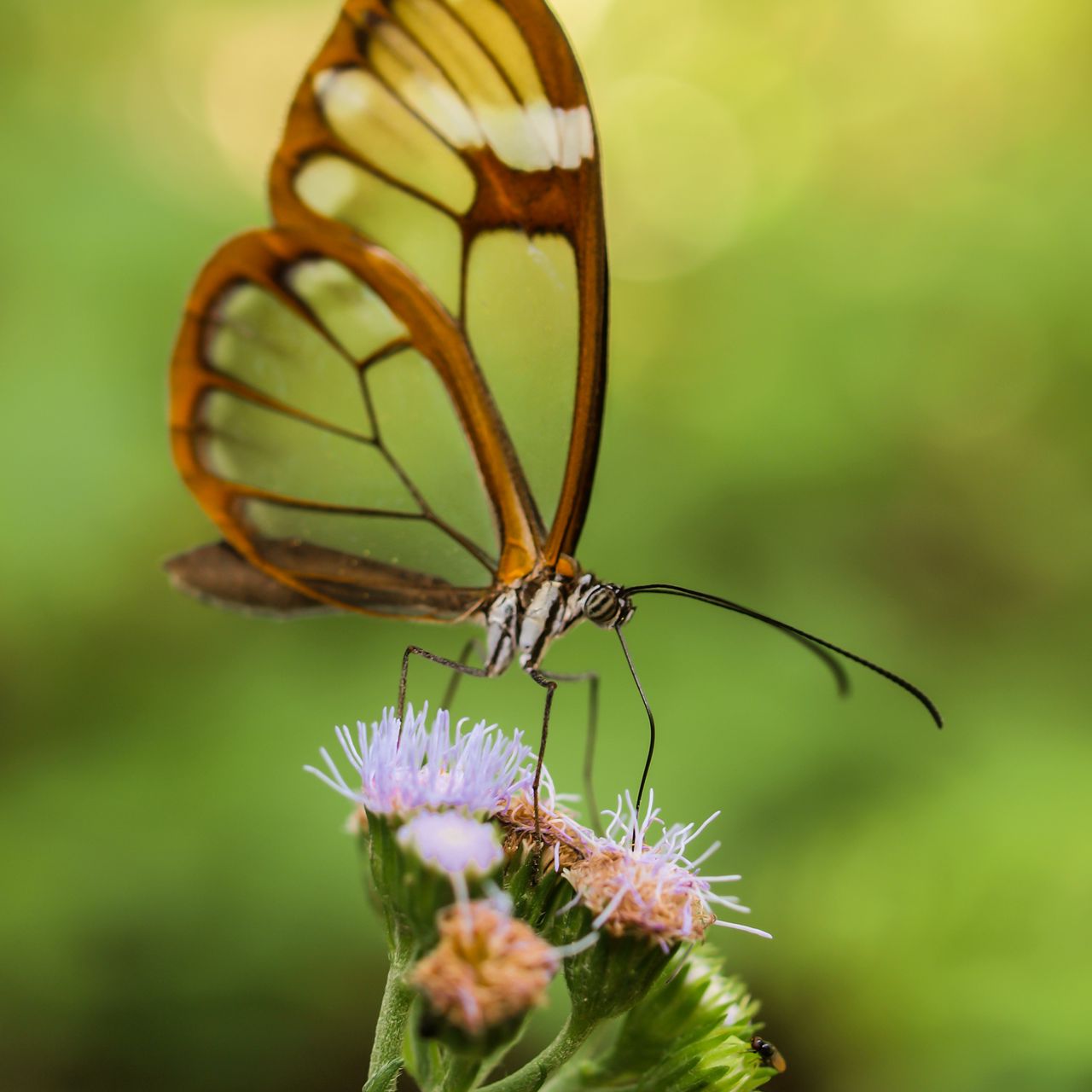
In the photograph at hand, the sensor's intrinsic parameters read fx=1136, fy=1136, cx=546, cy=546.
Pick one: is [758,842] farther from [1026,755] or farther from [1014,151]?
[1014,151]

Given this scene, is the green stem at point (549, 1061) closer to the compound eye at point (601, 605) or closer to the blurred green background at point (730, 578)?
the compound eye at point (601, 605)

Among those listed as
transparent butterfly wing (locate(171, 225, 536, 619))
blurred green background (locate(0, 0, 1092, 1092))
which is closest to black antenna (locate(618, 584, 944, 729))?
transparent butterfly wing (locate(171, 225, 536, 619))

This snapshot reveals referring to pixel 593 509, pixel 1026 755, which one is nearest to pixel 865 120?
pixel 593 509

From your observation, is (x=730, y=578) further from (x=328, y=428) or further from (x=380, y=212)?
(x=380, y=212)

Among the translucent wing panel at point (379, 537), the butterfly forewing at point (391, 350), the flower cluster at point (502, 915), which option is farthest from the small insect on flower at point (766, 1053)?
the translucent wing panel at point (379, 537)

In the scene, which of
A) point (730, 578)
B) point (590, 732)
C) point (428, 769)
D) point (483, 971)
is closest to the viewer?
point (483, 971)

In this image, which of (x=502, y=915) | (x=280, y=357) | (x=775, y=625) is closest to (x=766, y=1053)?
(x=502, y=915)
